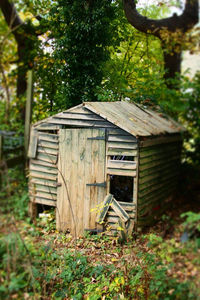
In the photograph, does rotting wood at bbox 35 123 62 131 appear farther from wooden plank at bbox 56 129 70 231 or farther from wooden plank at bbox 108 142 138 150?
wooden plank at bbox 108 142 138 150

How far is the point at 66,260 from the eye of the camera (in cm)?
647

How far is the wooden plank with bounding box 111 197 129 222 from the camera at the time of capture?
7453 millimetres

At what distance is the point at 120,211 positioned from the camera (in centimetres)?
753

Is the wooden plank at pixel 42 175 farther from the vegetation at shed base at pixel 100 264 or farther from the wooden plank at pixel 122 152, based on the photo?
the vegetation at shed base at pixel 100 264

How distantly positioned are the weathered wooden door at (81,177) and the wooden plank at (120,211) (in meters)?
0.43

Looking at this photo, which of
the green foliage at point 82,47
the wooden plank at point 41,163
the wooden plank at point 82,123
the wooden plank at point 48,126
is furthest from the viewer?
the green foliage at point 82,47

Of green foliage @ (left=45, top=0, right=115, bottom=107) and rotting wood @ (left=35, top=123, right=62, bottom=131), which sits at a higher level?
green foliage @ (left=45, top=0, right=115, bottom=107)

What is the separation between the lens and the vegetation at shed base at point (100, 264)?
429 cm

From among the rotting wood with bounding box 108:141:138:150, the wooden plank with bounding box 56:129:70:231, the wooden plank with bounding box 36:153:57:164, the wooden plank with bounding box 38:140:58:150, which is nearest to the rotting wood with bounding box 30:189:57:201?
the wooden plank with bounding box 56:129:70:231

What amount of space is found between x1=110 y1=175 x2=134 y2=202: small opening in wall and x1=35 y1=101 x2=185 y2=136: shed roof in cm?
188

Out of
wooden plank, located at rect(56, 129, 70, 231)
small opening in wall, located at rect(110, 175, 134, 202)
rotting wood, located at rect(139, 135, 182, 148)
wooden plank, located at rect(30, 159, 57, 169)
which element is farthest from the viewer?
small opening in wall, located at rect(110, 175, 134, 202)

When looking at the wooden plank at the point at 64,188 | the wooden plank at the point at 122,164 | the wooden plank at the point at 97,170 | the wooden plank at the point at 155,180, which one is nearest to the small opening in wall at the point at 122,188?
the wooden plank at the point at 155,180

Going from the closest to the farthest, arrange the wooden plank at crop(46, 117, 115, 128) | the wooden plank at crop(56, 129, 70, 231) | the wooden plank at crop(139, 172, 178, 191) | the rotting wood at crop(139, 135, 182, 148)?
the rotting wood at crop(139, 135, 182, 148)
the wooden plank at crop(139, 172, 178, 191)
the wooden plank at crop(46, 117, 115, 128)
the wooden plank at crop(56, 129, 70, 231)

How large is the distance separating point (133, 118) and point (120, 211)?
7.49 feet
